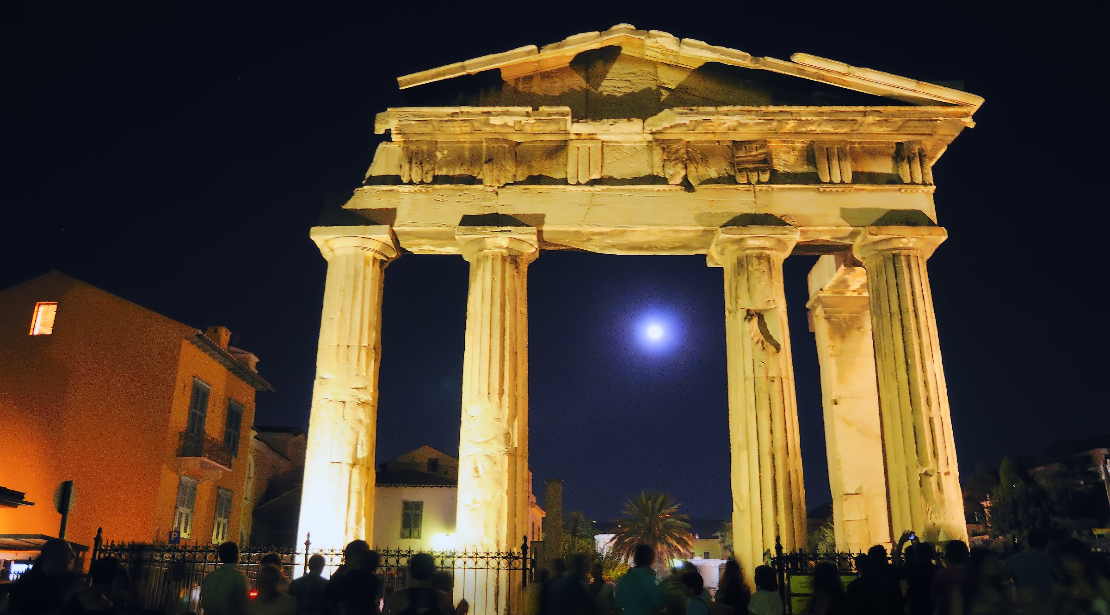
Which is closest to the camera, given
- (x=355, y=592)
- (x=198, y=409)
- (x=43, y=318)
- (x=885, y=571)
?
(x=355, y=592)

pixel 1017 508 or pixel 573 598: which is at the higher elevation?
pixel 1017 508

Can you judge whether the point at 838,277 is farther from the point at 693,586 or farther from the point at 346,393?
the point at 693,586

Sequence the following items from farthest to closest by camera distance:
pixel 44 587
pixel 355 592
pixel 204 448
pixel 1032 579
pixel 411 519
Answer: pixel 411 519 < pixel 204 448 < pixel 1032 579 < pixel 355 592 < pixel 44 587

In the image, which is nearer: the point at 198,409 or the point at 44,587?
the point at 44,587

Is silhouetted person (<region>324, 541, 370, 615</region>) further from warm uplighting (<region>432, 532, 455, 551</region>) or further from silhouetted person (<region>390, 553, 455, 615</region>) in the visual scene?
warm uplighting (<region>432, 532, 455, 551</region>)

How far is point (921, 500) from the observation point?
1445cm

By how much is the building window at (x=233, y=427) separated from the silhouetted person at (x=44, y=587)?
984 inches

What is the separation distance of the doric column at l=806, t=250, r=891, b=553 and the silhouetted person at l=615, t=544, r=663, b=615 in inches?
476

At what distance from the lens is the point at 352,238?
1628 cm

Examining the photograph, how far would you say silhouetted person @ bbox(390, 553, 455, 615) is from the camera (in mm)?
6359

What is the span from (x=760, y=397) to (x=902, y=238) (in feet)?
13.6

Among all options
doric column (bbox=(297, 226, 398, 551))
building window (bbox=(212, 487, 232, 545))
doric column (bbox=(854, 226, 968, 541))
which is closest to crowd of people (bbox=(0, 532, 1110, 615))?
doric column (bbox=(854, 226, 968, 541))

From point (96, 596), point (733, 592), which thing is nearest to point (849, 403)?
point (733, 592)

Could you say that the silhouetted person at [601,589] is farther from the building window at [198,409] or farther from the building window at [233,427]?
the building window at [233,427]
